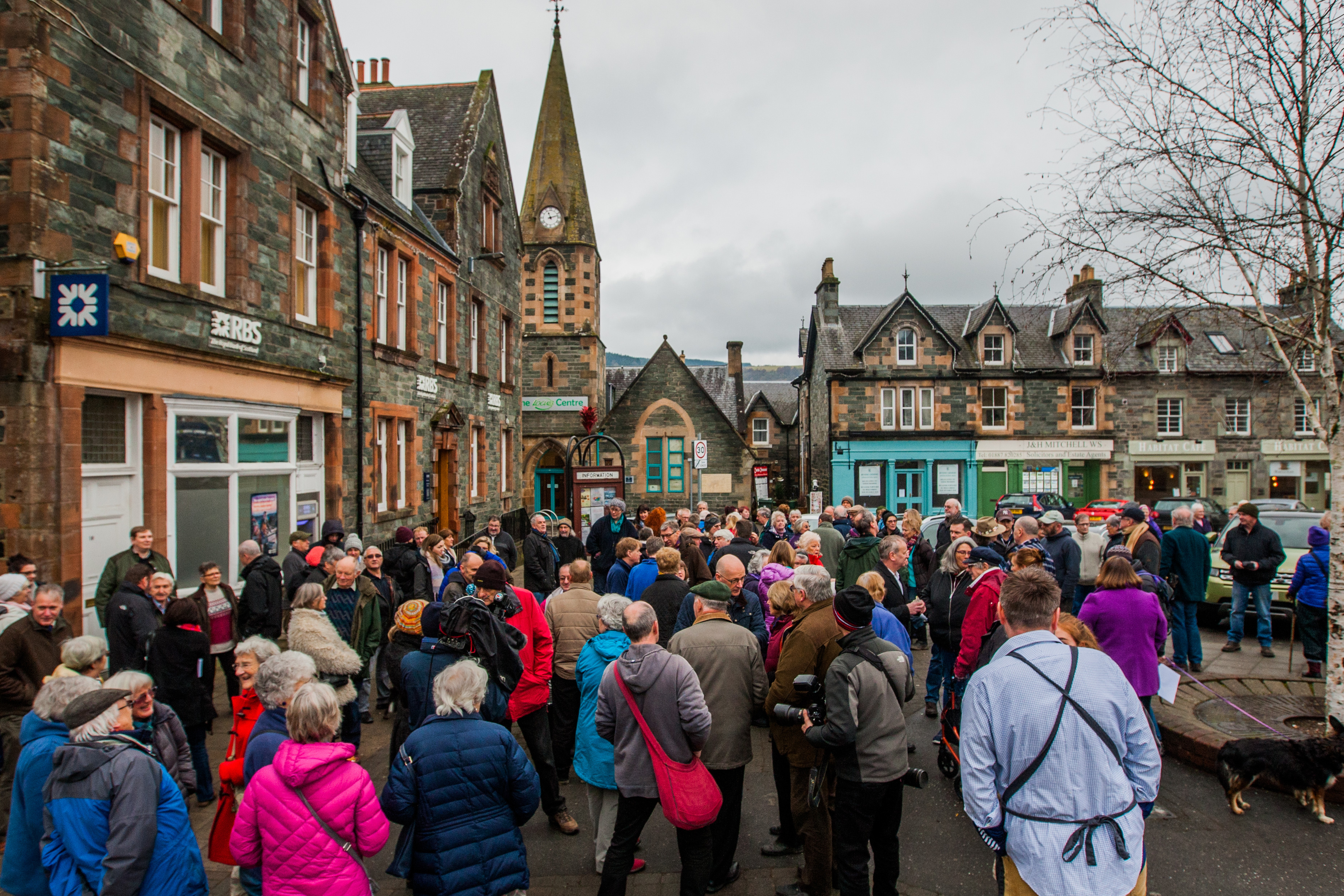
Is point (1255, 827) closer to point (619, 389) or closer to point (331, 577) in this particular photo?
point (331, 577)

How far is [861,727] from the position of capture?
3969 millimetres

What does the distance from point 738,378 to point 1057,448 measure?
1941 cm

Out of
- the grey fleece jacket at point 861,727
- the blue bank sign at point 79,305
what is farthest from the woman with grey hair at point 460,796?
the blue bank sign at point 79,305

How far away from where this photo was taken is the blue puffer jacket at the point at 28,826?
339cm

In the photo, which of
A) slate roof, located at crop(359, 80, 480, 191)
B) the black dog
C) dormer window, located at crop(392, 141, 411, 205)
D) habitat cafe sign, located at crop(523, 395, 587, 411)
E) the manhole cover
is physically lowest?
the manhole cover

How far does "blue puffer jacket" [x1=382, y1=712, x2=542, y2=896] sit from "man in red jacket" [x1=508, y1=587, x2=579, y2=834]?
6.20 ft

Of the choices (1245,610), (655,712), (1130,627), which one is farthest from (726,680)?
(1245,610)

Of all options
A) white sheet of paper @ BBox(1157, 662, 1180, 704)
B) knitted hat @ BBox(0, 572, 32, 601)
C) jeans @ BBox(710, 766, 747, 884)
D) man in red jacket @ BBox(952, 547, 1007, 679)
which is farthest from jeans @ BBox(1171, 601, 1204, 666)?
knitted hat @ BBox(0, 572, 32, 601)

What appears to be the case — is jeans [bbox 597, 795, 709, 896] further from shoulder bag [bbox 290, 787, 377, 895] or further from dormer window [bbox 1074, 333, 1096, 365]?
dormer window [bbox 1074, 333, 1096, 365]

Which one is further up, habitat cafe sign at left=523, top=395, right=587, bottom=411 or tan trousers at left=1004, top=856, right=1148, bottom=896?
habitat cafe sign at left=523, top=395, right=587, bottom=411

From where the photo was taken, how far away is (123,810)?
3.16 meters

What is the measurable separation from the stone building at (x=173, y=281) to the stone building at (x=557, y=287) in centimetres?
1879

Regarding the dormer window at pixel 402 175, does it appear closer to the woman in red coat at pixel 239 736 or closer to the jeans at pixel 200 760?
the jeans at pixel 200 760

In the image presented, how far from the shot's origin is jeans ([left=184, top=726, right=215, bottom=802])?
19.3 ft
